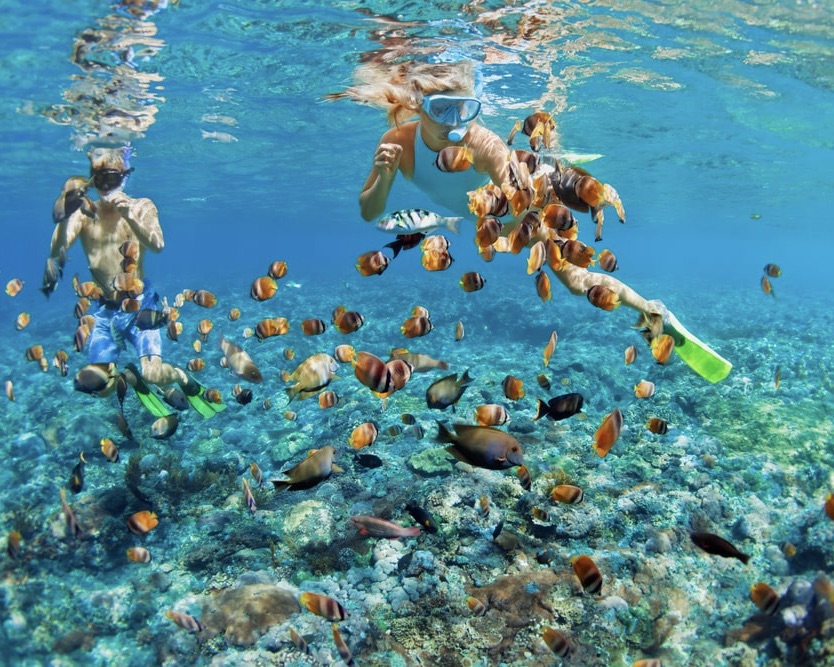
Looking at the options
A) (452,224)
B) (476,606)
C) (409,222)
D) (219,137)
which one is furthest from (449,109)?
(219,137)

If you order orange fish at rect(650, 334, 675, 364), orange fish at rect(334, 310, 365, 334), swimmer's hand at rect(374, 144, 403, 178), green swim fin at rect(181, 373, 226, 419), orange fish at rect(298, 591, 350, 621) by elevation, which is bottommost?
green swim fin at rect(181, 373, 226, 419)

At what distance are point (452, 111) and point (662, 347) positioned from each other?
3.35 meters

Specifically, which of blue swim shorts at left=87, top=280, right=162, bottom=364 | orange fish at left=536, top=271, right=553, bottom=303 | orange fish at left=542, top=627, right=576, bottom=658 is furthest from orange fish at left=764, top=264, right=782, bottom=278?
blue swim shorts at left=87, top=280, right=162, bottom=364

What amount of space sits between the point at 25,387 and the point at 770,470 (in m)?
19.6

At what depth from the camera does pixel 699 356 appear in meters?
5.66

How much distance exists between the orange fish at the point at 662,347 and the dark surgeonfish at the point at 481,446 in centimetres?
229

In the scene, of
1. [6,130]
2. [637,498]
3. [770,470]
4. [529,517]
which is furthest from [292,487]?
[6,130]

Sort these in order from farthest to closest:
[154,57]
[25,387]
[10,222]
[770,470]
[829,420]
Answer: [10,222], [25,387], [154,57], [829,420], [770,470]

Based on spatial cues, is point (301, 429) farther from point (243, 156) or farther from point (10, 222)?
point (10, 222)

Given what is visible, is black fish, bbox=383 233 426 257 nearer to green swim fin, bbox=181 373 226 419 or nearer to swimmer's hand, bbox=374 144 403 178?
swimmer's hand, bbox=374 144 403 178

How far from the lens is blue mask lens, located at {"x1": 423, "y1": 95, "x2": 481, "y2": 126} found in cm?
531

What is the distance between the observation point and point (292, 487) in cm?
353

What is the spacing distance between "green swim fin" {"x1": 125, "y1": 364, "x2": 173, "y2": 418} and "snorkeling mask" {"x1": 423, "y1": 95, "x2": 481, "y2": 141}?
5286 mm

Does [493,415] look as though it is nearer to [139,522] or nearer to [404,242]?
[404,242]
